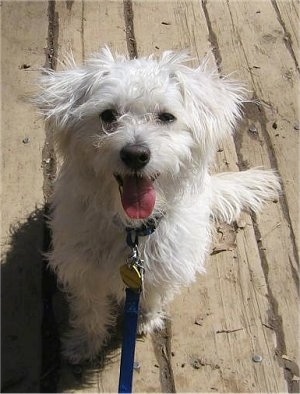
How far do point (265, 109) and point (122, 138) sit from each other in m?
1.95

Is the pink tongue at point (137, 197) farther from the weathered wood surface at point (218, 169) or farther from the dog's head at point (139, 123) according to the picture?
the weathered wood surface at point (218, 169)

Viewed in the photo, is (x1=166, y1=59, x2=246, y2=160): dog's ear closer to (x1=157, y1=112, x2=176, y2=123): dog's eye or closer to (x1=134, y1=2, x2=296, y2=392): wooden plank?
(x1=157, y1=112, x2=176, y2=123): dog's eye

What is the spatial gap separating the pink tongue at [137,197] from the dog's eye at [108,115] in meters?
0.23

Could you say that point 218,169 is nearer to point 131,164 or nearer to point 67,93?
point 67,93

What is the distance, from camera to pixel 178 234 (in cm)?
272

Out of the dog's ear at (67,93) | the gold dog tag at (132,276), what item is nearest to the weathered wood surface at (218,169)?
the gold dog tag at (132,276)

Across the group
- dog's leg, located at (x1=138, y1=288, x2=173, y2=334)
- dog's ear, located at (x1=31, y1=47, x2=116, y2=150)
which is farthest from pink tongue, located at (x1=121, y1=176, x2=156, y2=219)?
dog's leg, located at (x1=138, y1=288, x2=173, y2=334)

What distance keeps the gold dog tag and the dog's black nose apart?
0.41m

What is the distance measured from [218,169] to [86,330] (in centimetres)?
125

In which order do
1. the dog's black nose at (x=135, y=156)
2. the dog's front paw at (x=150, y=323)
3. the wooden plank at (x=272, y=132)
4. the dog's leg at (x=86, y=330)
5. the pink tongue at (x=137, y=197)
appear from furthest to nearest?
the wooden plank at (x=272, y=132) → the dog's front paw at (x=150, y=323) → the dog's leg at (x=86, y=330) → the pink tongue at (x=137, y=197) → the dog's black nose at (x=135, y=156)

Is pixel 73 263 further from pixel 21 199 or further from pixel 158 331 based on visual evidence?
pixel 21 199

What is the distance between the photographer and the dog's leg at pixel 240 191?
3.54 metres

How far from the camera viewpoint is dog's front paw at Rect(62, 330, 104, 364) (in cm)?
307

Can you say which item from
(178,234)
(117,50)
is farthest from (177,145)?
(117,50)
